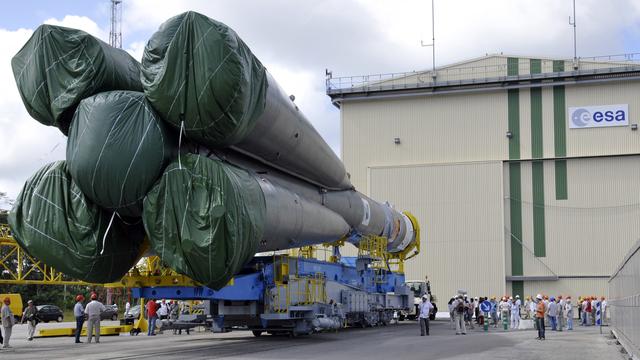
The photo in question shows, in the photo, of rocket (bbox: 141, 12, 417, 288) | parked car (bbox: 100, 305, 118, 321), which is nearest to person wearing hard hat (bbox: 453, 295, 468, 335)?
rocket (bbox: 141, 12, 417, 288)

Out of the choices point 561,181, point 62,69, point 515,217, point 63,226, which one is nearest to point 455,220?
point 515,217

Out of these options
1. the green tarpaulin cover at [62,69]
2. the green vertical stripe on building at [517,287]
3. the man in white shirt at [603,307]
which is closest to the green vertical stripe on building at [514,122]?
the green vertical stripe on building at [517,287]

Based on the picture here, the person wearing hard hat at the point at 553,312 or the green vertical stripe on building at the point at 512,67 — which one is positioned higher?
the green vertical stripe on building at the point at 512,67

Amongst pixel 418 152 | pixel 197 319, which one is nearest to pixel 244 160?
pixel 197 319

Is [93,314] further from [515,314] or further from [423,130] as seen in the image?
[423,130]

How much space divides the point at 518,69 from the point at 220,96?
3050cm

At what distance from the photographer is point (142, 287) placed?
53.8 ft

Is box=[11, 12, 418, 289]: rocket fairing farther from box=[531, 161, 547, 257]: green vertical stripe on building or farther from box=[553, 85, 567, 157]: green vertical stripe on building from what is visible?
box=[553, 85, 567, 157]: green vertical stripe on building

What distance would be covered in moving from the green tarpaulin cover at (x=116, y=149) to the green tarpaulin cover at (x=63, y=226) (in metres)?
0.47

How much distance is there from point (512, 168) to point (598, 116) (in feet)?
17.2

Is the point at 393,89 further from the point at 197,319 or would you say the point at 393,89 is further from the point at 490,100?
the point at 197,319

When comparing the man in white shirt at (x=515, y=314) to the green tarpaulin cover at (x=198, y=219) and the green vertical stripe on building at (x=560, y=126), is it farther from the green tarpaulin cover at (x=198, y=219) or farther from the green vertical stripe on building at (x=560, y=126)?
the green tarpaulin cover at (x=198, y=219)

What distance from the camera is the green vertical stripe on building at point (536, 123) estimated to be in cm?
3903

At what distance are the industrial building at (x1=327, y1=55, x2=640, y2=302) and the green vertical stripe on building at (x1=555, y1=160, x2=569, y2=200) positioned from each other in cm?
5
